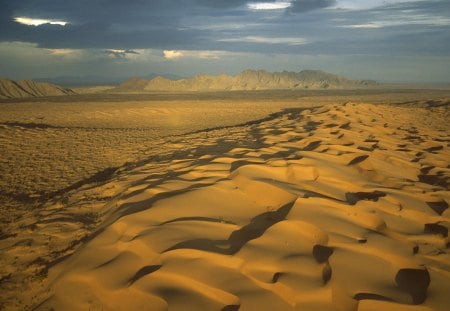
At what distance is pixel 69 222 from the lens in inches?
108

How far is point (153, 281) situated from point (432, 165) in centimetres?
400

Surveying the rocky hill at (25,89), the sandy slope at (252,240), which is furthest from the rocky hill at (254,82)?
the sandy slope at (252,240)

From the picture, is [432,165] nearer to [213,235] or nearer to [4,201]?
[213,235]

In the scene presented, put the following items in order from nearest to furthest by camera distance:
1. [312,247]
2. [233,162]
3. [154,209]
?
[312,247]
[154,209]
[233,162]

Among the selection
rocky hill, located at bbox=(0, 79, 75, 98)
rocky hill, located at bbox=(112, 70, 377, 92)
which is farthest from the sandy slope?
rocky hill, located at bbox=(112, 70, 377, 92)

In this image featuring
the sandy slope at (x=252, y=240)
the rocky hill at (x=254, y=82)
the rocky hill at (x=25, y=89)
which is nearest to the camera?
the sandy slope at (x=252, y=240)

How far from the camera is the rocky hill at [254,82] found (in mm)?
90319

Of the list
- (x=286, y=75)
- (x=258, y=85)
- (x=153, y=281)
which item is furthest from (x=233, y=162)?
(x=286, y=75)

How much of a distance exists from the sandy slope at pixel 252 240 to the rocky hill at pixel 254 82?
84.5 meters

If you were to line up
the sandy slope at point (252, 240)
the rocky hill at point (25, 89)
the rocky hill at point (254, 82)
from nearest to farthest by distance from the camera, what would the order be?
the sandy slope at point (252, 240) → the rocky hill at point (25, 89) → the rocky hill at point (254, 82)

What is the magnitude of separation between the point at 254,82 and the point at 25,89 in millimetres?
68377

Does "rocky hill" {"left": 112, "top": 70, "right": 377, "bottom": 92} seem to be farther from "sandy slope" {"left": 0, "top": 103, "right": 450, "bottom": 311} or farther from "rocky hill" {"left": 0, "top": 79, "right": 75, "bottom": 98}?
"sandy slope" {"left": 0, "top": 103, "right": 450, "bottom": 311}

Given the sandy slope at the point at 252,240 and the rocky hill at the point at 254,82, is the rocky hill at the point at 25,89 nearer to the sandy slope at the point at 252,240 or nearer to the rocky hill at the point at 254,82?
the rocky hill at the point at 254,82

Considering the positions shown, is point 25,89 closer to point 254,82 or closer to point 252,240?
point 252,240
